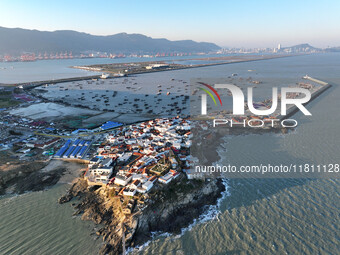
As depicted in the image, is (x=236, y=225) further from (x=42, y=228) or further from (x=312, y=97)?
(x=312, y=97)

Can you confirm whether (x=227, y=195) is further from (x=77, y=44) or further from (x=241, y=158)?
(x=77, y=44)

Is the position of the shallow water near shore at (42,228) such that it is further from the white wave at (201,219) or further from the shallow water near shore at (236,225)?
the white wave at (201,219)

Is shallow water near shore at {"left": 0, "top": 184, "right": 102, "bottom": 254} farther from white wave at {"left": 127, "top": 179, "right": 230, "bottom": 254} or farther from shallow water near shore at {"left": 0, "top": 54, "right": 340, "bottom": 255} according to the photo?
white wave at {"left": 127, "top": 179, "right": 230, "bottom": 254}

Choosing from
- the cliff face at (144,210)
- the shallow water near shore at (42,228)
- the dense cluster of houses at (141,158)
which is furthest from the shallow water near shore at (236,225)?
the dense cluster of houses at (141,158)

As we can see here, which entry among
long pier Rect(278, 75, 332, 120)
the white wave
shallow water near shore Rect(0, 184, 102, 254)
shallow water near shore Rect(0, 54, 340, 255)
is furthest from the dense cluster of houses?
long pier Rect(278, 75, 332, 120)

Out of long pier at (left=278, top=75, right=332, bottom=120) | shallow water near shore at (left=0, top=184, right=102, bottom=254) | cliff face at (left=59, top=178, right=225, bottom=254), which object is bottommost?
shallow water near shore at (left=0, top=184, right=102, bottom=254)

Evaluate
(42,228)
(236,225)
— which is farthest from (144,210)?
(42,228)
